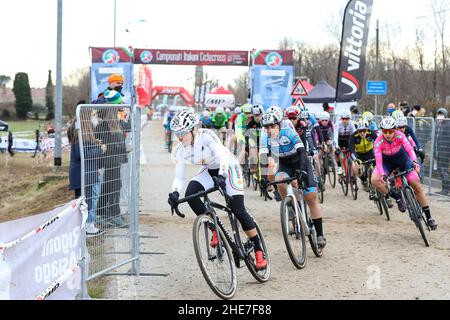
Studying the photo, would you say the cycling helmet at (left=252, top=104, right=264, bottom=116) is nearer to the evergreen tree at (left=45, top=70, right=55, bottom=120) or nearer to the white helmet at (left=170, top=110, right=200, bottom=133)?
the white helmet at (left=170, top=110, right=200, bottom=133)

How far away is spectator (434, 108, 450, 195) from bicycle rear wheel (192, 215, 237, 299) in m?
11.0

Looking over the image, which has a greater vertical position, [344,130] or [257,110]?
[257,110]

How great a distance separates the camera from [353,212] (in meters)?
14.3

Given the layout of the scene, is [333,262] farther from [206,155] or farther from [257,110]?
[257,110]

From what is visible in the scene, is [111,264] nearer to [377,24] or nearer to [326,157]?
[326,157]

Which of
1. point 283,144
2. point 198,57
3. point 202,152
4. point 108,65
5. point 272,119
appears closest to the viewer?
point 202,152

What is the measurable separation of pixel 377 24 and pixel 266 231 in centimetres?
3754

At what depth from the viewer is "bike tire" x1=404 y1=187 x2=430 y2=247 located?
10578 millimetres

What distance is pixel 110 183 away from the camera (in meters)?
8.30

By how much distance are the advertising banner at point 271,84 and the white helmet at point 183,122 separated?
21.3m

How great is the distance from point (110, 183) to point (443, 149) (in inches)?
435

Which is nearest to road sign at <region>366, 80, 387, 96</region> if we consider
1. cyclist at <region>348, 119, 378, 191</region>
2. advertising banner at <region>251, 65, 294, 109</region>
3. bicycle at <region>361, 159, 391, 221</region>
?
advertising banner at <region>251, 65, 294, 109</region>

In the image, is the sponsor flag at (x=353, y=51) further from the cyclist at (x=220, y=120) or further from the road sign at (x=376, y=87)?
the cyclist at (x=220, y=120)

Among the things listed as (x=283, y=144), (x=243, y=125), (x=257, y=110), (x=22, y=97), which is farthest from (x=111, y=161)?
(x=22, y=97)
